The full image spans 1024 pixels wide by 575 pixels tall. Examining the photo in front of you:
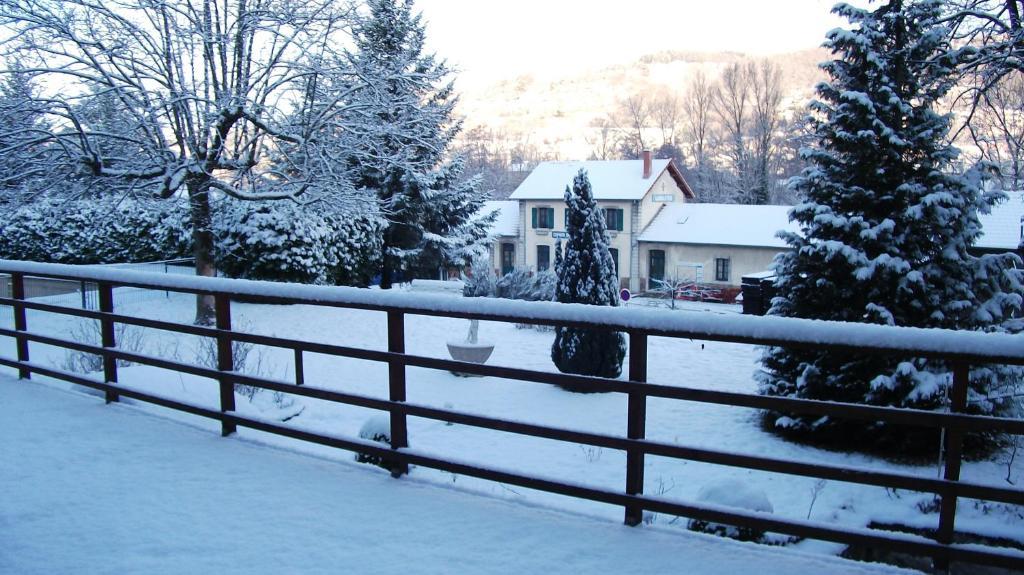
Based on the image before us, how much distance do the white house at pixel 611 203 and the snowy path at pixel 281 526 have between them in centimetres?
3564

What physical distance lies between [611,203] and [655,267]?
14.2 feet

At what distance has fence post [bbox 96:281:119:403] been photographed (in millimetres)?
5059

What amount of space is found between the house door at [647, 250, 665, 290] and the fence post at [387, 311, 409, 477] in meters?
35.6

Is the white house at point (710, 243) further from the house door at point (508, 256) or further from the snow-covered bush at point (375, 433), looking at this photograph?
the snow-covered bush at point (375, 433)

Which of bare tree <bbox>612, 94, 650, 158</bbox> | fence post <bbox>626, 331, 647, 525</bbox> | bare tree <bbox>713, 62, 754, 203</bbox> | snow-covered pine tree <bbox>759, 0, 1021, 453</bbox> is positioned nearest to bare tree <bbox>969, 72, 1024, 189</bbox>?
snow-covered pine tree <bbox>759, 0, 1021, 453</bbox>

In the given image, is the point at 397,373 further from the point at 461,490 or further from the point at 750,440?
the point at 750,440

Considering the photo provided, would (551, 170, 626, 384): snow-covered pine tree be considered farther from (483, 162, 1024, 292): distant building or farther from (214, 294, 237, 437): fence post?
(483, 162, 1024, 292): distant building

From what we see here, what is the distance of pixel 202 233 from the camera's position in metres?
15.5

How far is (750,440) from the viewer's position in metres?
9.17

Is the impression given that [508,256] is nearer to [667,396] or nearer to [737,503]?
[737,503]

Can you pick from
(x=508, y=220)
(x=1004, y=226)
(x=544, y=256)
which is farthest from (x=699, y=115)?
(x=1004, y=226)

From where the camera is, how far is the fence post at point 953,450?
2.75 meters

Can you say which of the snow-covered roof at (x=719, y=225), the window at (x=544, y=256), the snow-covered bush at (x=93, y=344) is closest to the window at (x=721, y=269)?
the snow-covered roof at (x=719, y=225)

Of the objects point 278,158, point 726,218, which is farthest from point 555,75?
point 278,158
